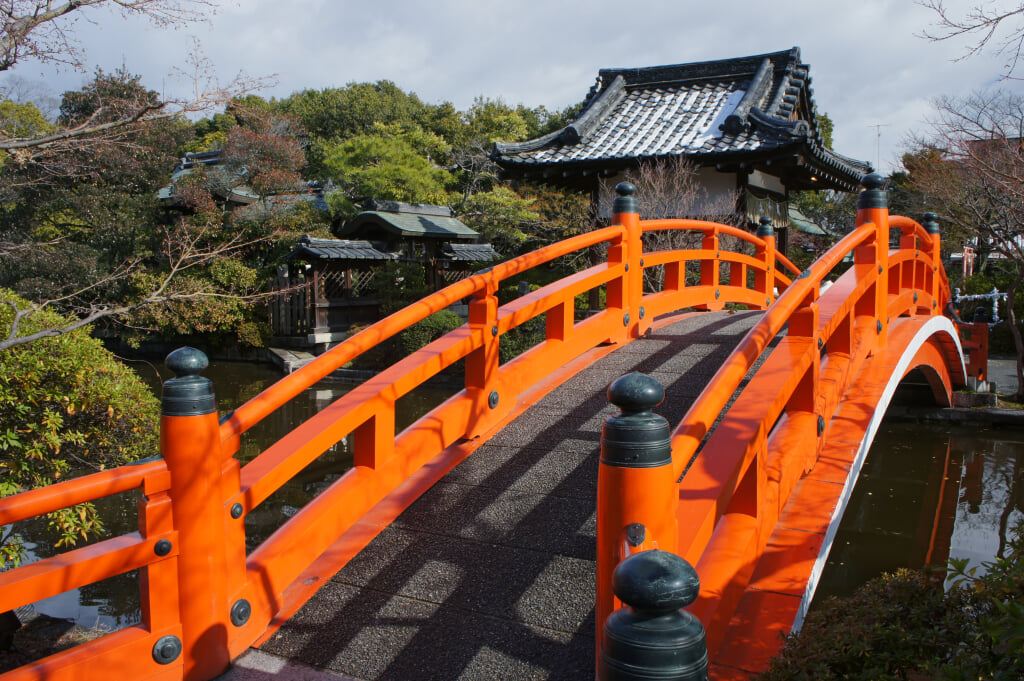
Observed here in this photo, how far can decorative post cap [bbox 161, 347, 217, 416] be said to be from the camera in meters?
2.52

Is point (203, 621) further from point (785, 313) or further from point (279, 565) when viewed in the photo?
point (785, 313)

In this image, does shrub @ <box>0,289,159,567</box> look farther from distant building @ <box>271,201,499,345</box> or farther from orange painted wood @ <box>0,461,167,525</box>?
distant building @ <box>271,201,499,345</box>

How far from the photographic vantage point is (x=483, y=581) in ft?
9.87

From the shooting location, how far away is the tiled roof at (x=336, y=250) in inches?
717

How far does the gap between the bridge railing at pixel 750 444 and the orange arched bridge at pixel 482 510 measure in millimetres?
11

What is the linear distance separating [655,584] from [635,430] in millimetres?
874

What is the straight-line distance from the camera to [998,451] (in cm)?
1022

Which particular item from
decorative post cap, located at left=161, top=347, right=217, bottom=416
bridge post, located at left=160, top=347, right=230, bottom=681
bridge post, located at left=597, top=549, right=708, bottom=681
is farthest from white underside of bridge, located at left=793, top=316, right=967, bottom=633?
decorative post cap, located at left=161, top=347, right=217, bottom=416

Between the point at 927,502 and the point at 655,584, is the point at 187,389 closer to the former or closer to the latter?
the point at 655,584

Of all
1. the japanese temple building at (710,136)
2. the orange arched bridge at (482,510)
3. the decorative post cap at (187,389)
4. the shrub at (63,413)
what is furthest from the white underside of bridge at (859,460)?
the japanese temple building at (710,136)

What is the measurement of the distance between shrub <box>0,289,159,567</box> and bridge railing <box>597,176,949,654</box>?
3.81 meters

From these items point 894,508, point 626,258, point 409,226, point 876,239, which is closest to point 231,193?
point 409,226

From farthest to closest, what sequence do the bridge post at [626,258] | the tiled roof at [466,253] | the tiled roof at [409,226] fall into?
1. the tiled roof at [466,253]
2. the tiled roof at [409,226]
3. the bridge post at [626,258]

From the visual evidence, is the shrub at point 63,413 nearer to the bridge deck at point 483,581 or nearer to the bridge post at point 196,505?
the bridge post at point 196,505
